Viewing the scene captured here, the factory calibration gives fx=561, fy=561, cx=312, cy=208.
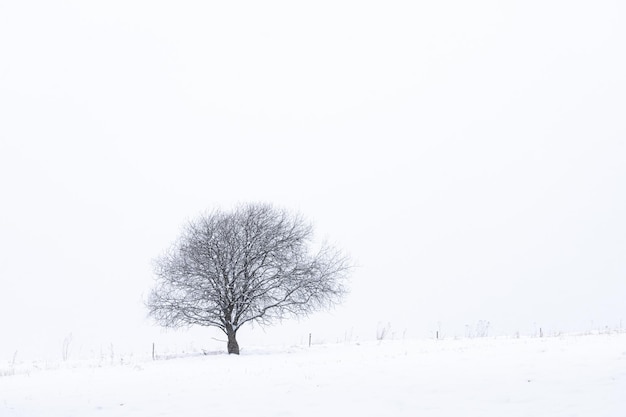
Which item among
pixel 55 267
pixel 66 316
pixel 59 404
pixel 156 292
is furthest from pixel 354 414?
pixel 55 267

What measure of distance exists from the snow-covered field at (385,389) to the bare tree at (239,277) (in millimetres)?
12456

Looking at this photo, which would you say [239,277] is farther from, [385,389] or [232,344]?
[385,389]

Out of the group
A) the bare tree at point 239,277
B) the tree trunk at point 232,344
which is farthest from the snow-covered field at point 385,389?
the bare tree at point 239,277

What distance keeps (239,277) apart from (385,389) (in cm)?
1972

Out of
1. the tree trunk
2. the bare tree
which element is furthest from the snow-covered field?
the bare tree

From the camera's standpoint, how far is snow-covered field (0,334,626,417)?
1223 cm

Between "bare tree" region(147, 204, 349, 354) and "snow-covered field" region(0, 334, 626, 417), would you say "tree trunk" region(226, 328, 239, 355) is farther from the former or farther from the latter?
"snow-covered field" region(0, 334, 626, 417)

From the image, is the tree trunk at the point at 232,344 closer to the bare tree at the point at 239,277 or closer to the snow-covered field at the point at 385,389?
the bare tree at the point at 239,277

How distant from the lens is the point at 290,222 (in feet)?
117

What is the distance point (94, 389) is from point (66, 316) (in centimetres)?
9516

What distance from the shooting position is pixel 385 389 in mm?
14484

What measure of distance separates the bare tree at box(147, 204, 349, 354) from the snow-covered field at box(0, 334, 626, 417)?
12.5m

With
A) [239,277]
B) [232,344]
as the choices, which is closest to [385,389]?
[232,344]

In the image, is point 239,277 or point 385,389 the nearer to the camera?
point 385,389
